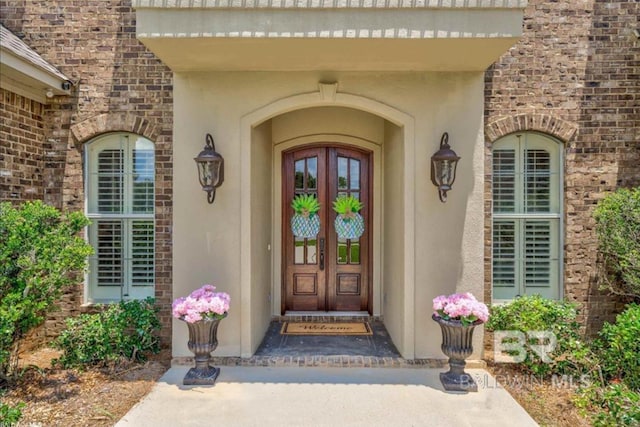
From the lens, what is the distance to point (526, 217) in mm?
5613

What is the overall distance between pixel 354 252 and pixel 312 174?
1473mm

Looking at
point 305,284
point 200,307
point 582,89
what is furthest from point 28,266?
point 582,89

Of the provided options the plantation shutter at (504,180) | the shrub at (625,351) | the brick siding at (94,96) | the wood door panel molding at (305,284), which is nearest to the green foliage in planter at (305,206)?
the wood door panel molding at (305,284)

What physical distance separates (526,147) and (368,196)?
2406 mm

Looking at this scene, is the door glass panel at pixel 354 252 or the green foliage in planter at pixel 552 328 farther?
the door glass panel at pixel 354 252

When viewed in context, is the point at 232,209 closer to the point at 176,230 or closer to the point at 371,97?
the point at 176,230

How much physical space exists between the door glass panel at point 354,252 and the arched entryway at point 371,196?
240 mm

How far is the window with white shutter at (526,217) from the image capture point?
557 cm

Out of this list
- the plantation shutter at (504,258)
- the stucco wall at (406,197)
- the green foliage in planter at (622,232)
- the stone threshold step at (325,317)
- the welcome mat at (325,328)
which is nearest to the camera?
the green foliage in planter at (622,232)

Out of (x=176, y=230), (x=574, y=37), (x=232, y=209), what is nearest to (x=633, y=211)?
(x=574, y=37)

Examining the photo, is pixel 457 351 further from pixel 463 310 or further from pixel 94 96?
pixel 94 96

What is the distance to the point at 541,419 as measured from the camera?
395 centimetres

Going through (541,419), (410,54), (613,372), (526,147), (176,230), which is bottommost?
(541,419)

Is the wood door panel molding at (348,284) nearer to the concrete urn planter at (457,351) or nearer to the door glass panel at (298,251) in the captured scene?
the door glass panel at (298,251)
